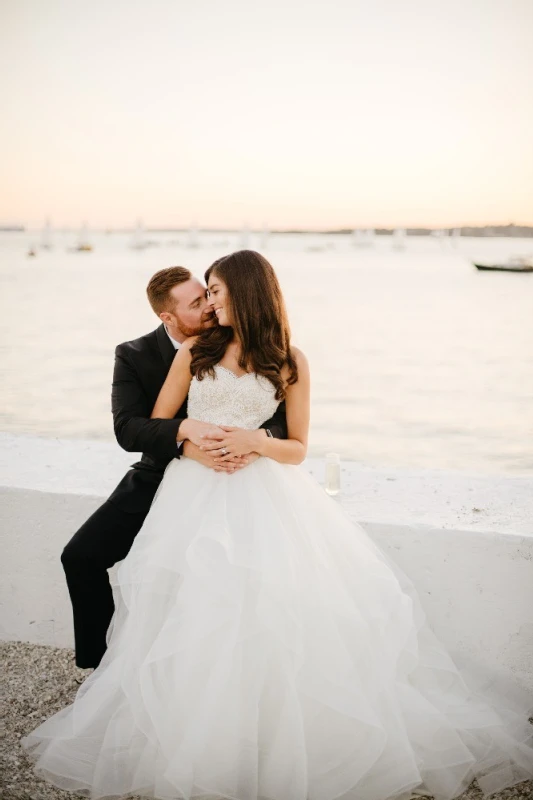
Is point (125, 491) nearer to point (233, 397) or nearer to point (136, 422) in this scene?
point (136, 422)

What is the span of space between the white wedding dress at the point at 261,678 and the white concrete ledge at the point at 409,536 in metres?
0.30

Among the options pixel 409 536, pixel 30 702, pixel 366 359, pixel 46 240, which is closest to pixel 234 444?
pixel 409 536

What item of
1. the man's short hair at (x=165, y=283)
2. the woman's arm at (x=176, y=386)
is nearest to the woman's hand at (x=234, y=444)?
the woman's arm at (x=176, y=386)

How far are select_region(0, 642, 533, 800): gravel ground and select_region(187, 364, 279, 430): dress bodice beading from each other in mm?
1103

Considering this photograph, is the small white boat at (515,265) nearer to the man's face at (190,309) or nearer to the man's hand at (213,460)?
the man's face at (190,309)

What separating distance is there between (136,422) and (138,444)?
0.08m

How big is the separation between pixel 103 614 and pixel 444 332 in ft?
82.2

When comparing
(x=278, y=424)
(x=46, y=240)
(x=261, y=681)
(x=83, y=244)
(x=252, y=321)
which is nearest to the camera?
(x=261, y=681)

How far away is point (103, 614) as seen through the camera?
254 centimetres

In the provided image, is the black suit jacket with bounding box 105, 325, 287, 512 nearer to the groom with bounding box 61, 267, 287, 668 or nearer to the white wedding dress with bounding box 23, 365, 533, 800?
the groom with bounding box 61, 267, 287, 668

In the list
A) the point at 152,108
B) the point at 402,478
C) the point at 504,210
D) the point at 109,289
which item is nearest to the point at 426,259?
the point at 109,289

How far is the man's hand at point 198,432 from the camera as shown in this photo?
2326 mm

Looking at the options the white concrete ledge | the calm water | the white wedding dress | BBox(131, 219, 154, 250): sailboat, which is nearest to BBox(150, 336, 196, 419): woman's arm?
the white wedding dress

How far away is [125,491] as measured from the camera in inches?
103
